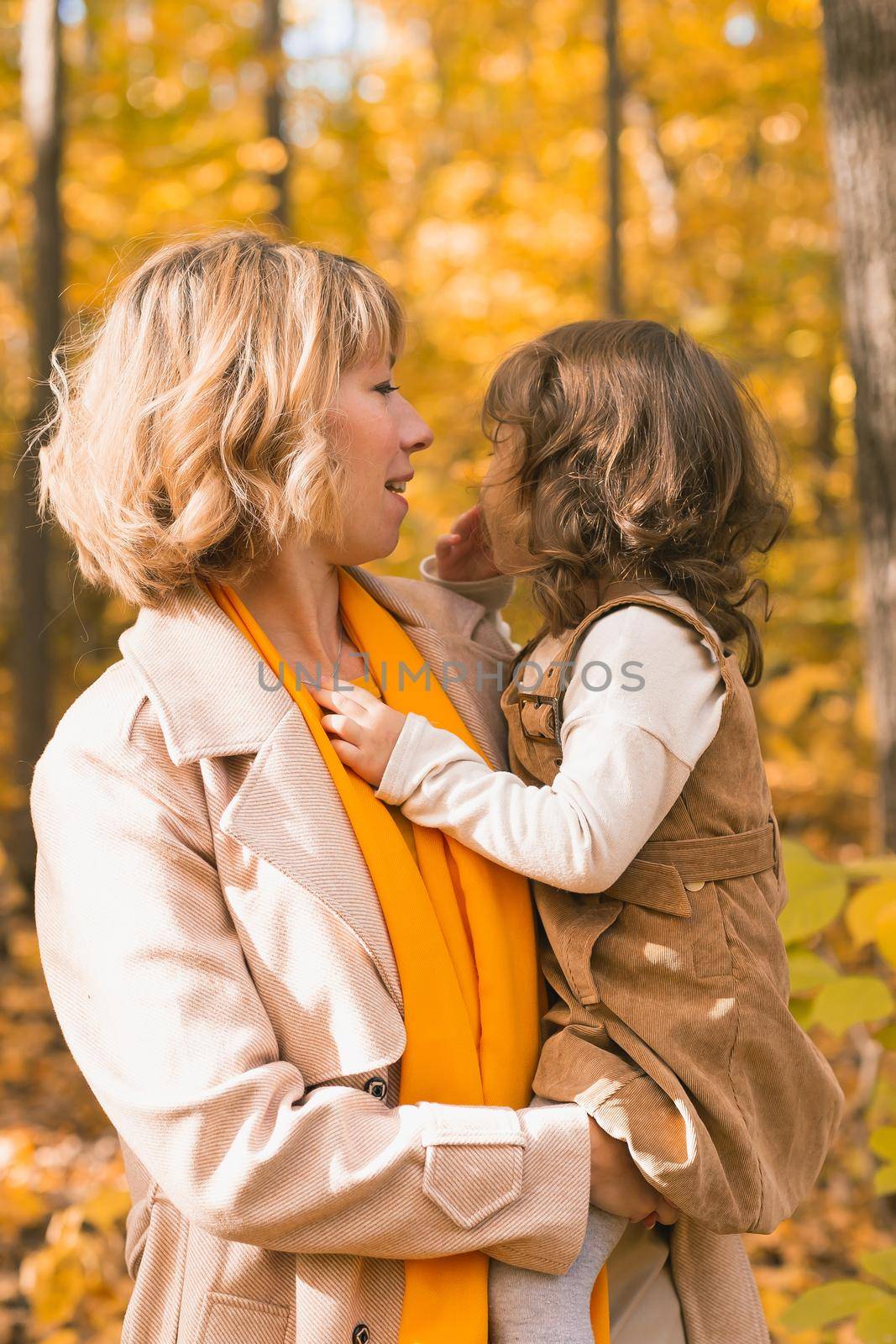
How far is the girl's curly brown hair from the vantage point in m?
1.82

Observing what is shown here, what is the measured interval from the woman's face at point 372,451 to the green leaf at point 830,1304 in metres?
1.54

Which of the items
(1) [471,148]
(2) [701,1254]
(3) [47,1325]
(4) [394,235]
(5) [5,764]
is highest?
(1) [471,148]

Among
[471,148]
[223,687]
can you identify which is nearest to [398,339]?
[223,687]

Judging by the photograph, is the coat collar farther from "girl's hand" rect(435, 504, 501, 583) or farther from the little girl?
"girl's hand" rect(435, 504, 501, 583)

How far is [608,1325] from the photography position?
1.63m

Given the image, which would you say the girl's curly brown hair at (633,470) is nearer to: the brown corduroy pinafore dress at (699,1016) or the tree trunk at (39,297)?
the brown corduroy pinafore dress at (699,1016)

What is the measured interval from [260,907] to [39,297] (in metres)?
5.93

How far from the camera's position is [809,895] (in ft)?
7.03

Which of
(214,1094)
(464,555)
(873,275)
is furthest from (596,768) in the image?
(873,275)

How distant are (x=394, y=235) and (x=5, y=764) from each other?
17.9 ft

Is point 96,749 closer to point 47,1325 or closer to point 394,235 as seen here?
point 47,1325

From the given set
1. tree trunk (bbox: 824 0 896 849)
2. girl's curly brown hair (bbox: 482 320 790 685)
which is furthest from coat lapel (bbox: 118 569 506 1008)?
tree trunk (bbox: 824 0 896 849)

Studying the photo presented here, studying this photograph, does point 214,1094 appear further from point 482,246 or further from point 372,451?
point 482,246

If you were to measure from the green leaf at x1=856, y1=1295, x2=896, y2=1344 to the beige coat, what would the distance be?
0.91 meters
